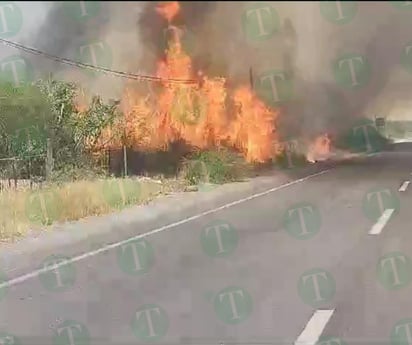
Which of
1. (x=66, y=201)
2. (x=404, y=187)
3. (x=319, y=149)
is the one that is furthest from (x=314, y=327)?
(x=319, y=149)

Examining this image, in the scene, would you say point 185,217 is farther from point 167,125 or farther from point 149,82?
point 149,82

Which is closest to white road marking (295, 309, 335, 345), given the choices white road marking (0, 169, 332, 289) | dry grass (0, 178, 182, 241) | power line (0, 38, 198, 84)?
white road marking (0, 169, 332, 289)

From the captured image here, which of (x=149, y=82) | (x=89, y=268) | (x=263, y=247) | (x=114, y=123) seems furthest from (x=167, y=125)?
(x=89, y=268)

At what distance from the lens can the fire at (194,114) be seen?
16200mm

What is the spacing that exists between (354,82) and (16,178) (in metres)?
7.00

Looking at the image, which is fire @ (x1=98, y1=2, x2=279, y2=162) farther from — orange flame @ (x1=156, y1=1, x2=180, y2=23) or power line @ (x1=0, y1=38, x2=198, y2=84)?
orange flame @ (x1=156, y1=1, x2=180, y2=23)

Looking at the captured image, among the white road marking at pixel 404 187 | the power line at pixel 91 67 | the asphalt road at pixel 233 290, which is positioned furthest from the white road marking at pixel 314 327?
the white road marking at pixel 404 187

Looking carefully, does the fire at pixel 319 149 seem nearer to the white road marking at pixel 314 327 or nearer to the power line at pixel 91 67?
the power line at pixel 91 67

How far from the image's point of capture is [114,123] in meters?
16.7

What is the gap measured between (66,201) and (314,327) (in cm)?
904

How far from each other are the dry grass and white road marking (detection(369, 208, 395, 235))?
199 inches

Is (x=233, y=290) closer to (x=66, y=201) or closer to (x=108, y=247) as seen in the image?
(x=108, y=247)

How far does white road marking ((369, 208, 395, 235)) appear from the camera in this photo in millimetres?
10588

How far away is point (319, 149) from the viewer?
22.8 metres
